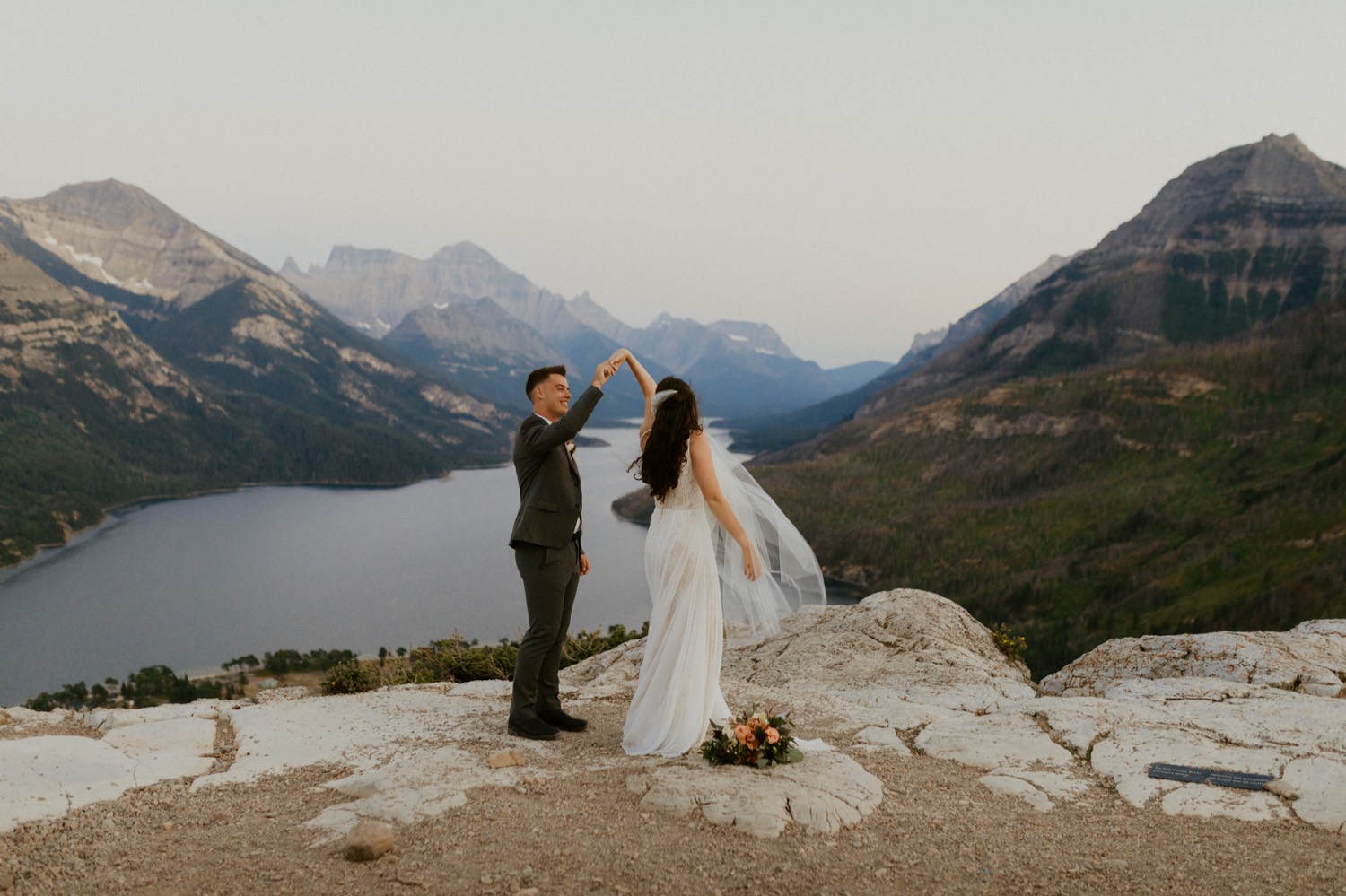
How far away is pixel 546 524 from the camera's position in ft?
25.5

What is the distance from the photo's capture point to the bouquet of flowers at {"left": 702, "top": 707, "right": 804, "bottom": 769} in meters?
7.02

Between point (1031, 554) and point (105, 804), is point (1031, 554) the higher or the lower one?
the lower one

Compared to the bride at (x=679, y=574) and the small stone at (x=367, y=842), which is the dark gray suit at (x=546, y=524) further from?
the small stone at (x=367, y=842)

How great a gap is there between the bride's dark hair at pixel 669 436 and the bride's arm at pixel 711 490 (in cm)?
12

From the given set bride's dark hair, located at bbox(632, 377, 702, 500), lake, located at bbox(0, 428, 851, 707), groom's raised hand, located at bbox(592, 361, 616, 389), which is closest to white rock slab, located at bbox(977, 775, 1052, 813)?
bride's dark hair, located at bbox(632, 377, 702, 500)

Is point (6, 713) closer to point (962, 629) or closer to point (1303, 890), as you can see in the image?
point (1303, 890)

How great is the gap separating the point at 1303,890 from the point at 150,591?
130m

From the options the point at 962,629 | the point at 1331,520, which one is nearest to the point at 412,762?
the point at 962,629

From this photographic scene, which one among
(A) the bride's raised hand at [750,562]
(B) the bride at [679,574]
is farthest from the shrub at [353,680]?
(A) the bride's raised hand at [750,562]

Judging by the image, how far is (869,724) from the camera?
30.9 feet

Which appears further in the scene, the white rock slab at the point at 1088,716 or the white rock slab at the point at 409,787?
the white rock slab at the point at 1088,716

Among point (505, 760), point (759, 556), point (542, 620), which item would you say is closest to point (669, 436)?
point (759, 556)

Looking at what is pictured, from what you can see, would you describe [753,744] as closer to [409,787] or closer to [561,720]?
[561,720]

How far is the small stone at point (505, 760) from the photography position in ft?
23.7
